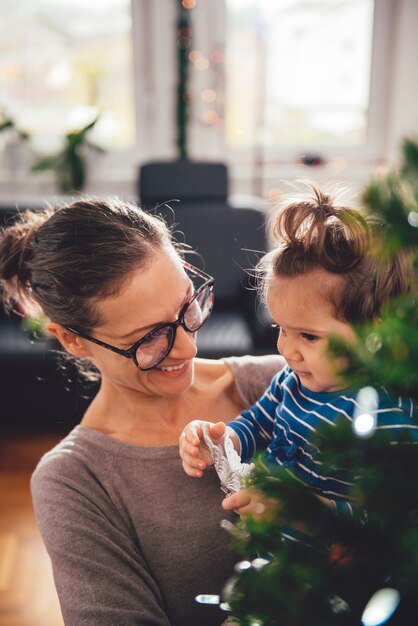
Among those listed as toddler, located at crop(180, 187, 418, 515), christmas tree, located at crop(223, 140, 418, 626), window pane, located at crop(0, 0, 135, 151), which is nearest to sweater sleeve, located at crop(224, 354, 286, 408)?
toddler, located at crop(180, 187, 418, 515)

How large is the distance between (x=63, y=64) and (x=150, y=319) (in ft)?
14.0

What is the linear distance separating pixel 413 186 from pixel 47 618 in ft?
7.19

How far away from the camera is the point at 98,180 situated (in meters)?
4.78

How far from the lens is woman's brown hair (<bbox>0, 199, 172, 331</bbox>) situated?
3.29 ft

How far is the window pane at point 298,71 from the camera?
464 cm

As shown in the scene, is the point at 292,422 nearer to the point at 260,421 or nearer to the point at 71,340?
the point at 260,421

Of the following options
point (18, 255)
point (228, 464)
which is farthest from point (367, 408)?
point (18, 255)

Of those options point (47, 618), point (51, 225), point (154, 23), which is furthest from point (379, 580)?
point (154, 23)

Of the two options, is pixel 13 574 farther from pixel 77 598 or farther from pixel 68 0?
pixel 68 0

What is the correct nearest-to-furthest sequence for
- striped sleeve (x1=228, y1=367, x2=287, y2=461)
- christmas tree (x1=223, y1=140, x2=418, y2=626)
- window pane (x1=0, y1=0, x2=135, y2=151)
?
christmas tree (x1=223, y1=140, x2=418, y2=626), striped sleeve (x1=228, y1=367, x2=287, y2=461), window pane (x1=0, y1=0, x2=135, y2=151)

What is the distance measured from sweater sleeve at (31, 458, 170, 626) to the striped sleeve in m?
0.26

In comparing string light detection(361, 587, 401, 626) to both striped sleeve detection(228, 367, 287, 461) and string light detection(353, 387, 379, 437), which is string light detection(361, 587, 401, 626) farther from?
striped sleeve detection(228, 367, 287, 461)

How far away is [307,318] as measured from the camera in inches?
36.9

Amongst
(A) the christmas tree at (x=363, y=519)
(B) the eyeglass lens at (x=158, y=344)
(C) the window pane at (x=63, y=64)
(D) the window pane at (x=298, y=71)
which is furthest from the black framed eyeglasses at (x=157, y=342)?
(D) the window pane at (x=298, y=71)
